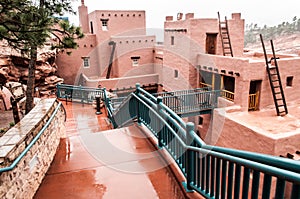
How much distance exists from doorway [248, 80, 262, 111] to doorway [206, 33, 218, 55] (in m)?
4.23

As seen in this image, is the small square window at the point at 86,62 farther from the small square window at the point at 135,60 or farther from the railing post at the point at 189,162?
the railing post at the point at 189,162

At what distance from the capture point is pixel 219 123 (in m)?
12.6

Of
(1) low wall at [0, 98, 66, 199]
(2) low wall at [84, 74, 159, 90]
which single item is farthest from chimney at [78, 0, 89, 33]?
(1) low wall at [0, 98, 66, 199]

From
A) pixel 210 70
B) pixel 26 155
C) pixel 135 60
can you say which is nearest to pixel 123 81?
pixel 135 60

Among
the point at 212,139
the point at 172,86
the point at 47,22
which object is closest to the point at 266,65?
the point at 212,139

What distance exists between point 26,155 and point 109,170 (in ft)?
5.11

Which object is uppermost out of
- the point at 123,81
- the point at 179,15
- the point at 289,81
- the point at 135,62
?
the point at 179,15

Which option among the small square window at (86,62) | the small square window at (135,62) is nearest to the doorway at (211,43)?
the small square window at (135,62)

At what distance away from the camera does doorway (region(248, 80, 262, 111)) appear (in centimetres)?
1310

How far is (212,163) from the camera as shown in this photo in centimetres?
309

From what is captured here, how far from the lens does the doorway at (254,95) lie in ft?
43.0

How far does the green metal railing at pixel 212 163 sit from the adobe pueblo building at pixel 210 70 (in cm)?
630

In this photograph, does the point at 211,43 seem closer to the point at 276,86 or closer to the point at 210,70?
the point at 210,70

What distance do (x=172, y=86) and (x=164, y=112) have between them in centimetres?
1435
